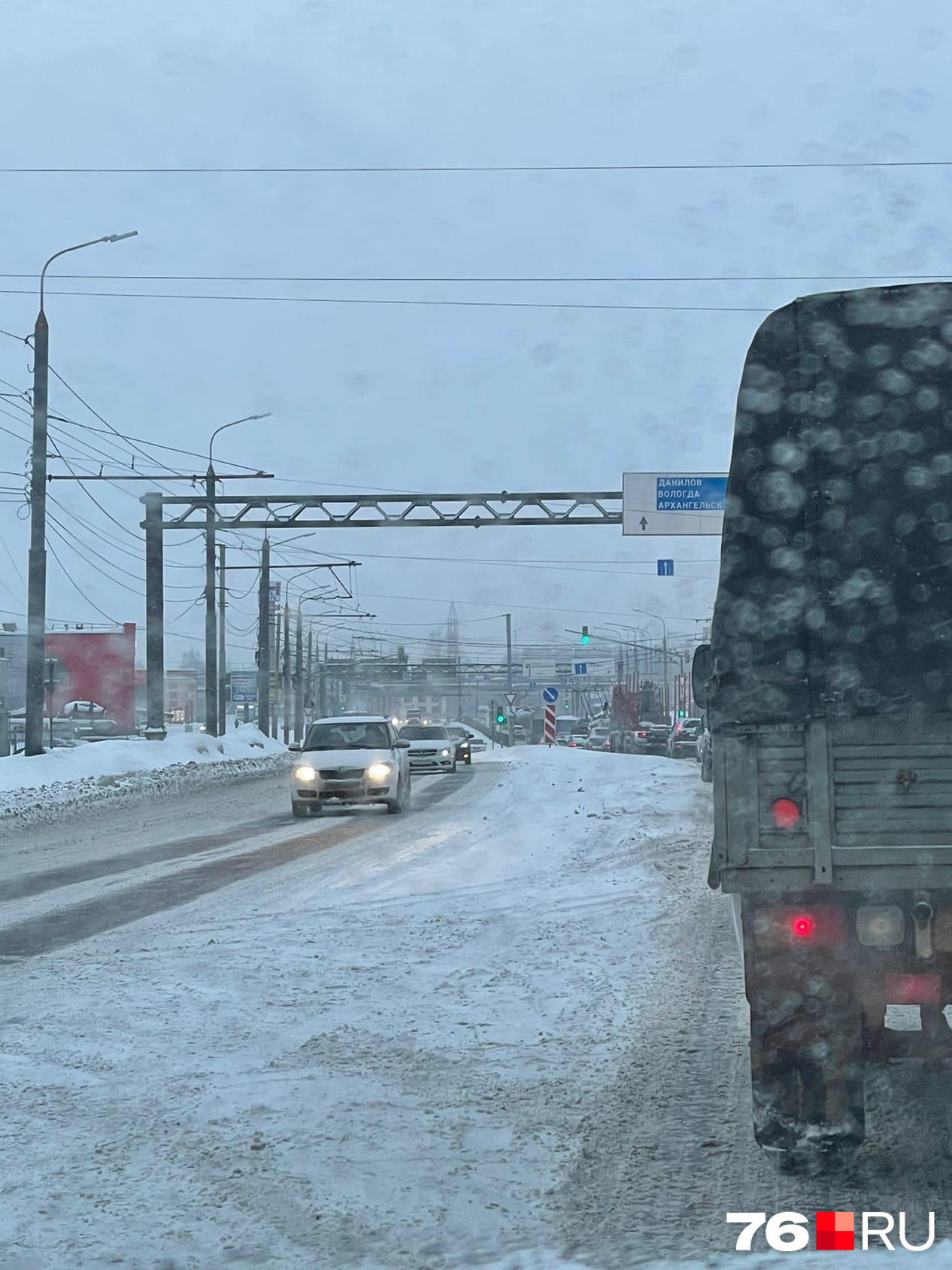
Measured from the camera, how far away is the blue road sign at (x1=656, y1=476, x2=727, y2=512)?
4075 cm

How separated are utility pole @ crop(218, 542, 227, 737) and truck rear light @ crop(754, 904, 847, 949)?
48.7 m

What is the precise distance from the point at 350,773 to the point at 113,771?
12390 millimetres

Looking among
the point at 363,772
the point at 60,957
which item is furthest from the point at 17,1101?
the point at 363,772

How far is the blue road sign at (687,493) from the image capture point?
4075 centimetres

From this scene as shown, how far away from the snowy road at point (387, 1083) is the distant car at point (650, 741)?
51212 mm

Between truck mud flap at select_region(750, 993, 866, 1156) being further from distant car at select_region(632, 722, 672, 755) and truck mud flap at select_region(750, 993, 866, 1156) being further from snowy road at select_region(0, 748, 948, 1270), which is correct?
distant car at select_region(632, 722, 672, 755)

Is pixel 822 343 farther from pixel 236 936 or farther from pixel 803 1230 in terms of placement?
pixel 236 936

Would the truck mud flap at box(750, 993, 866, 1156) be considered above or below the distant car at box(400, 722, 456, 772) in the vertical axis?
above

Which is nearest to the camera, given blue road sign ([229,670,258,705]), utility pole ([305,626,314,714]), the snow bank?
the snow bank

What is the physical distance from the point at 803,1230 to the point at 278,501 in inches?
1466

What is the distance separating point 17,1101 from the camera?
5.75 meters

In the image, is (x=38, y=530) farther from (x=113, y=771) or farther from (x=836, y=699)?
(x=836, y=699)

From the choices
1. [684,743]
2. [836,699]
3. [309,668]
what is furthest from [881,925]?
[309,668]

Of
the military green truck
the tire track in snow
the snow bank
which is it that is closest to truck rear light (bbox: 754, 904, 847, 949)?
the military green truck
